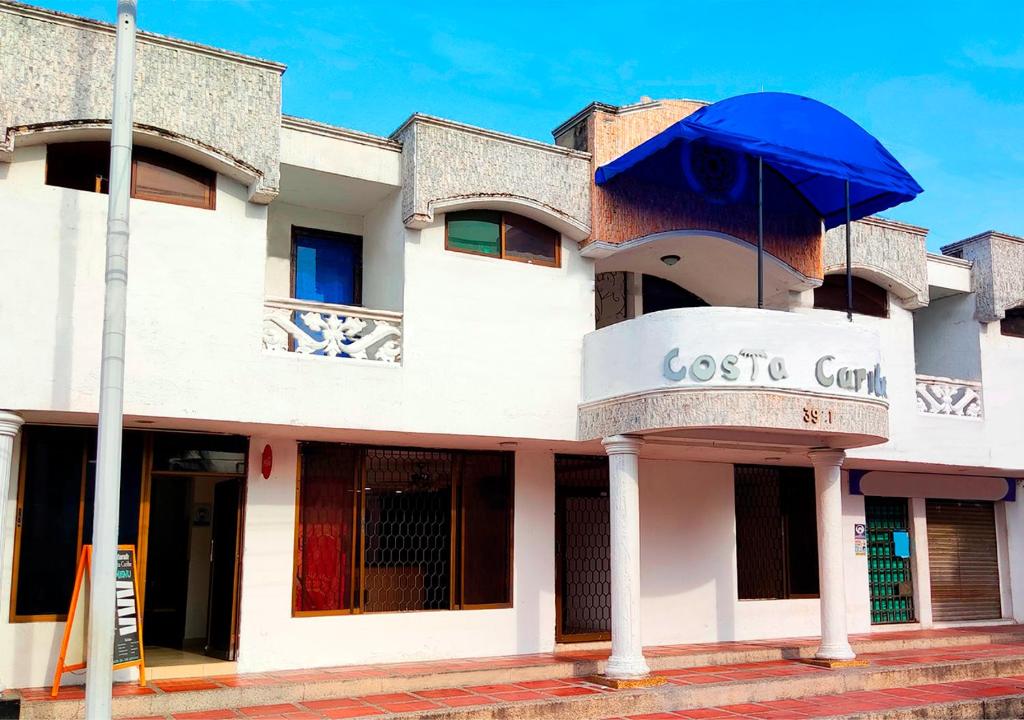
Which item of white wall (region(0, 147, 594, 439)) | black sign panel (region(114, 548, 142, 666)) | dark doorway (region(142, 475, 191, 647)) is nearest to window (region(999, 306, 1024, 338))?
white wall (region(0, 147, 594, 439))

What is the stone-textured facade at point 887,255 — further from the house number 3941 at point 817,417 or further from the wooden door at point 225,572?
the wooden door at point 225,572

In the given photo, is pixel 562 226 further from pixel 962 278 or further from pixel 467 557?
pixel 962 278

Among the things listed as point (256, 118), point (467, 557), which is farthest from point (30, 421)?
point (467, 557)

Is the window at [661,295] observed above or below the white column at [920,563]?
above

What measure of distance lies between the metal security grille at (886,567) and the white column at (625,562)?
259 inches

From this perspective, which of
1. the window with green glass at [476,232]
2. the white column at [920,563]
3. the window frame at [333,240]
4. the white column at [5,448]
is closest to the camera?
the white column at [5,448]

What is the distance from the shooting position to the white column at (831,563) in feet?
42.2

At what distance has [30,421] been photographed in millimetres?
10422

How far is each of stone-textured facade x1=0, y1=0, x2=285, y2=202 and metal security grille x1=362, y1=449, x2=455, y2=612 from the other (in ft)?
12.3

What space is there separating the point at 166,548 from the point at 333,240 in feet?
18.7

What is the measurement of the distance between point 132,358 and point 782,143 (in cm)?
726

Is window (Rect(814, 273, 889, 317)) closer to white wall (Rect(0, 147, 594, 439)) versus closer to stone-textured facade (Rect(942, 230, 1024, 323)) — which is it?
stone-textured facade (Rect(942, 230, 1024, 323))

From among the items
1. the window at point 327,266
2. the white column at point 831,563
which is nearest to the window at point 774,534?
the white column at point 831,563

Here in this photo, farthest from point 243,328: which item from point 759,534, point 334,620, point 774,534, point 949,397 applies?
point 949,397
